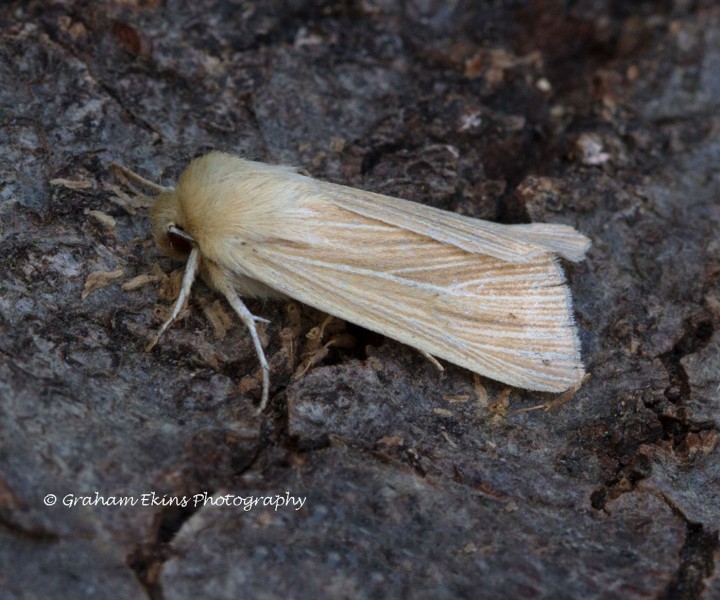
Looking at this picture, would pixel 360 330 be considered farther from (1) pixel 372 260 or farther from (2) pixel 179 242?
(2) pixel 179 242

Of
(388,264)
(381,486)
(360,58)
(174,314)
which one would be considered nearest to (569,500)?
(381,486)

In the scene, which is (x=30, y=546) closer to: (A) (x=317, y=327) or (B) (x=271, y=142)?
(A) (x=317, y=327)

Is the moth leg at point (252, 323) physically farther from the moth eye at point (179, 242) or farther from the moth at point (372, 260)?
the moth eye at point (179, 242)

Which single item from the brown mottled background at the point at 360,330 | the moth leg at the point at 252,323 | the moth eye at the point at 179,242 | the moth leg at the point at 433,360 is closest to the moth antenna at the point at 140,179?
the brown mottled background at the point at 360,330

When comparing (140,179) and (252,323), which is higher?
(140,179)

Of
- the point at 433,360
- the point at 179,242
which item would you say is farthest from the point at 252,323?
the point at 433,360

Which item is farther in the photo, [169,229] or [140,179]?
[140,179]

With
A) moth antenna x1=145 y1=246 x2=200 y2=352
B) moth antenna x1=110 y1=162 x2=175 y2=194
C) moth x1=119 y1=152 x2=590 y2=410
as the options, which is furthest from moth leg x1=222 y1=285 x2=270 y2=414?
moth antenna x1=110 y1=162 x2=175 y2=194
